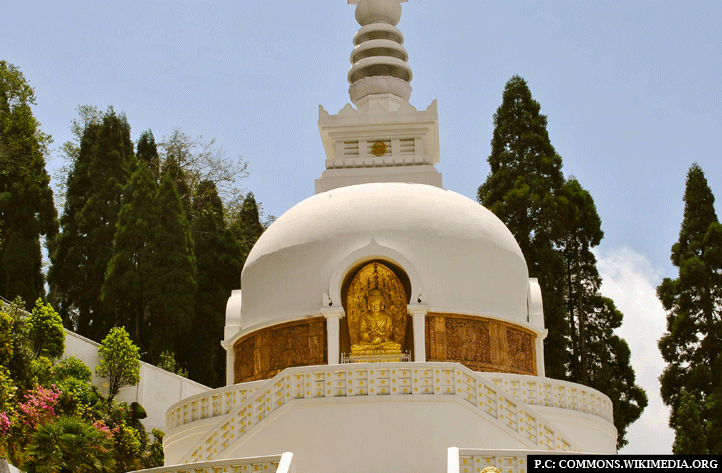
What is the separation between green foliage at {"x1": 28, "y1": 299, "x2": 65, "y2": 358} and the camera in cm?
2553

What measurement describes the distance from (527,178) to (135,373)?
14.9m

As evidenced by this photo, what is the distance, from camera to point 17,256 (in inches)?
1287

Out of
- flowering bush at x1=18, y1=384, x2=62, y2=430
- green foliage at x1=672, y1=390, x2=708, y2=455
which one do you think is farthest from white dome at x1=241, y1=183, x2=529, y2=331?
green foliage at x1=672, y1=390, x2=708, y2=455

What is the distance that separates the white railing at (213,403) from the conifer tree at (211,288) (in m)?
17.1

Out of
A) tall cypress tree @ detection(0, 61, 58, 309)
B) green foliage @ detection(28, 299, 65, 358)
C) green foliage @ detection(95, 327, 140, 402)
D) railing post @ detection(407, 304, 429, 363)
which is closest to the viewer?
railing post @ detection(407, 304, 429, 363)

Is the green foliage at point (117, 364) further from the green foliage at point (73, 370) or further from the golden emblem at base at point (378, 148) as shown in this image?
the golden emblem at base at point (378, 148)

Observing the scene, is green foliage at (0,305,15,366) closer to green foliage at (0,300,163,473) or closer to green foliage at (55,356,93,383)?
green foliage at (0,300,163,473)

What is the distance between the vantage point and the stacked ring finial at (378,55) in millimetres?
25172

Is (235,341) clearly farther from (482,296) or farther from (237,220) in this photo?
(237,220)

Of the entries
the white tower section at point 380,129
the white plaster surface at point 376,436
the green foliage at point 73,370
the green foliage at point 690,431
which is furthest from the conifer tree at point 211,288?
the white plaster surface at point 376,436

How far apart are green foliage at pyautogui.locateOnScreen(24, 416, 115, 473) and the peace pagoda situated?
1777mm

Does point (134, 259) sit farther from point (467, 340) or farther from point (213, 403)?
point (467, 340)

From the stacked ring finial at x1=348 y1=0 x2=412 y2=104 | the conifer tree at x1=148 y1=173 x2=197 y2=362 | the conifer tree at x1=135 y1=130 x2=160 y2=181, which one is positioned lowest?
the conifer tree at x1=148 y1=173 x2=197 y2=362

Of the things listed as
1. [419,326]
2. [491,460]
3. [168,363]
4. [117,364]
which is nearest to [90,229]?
[168,363]
